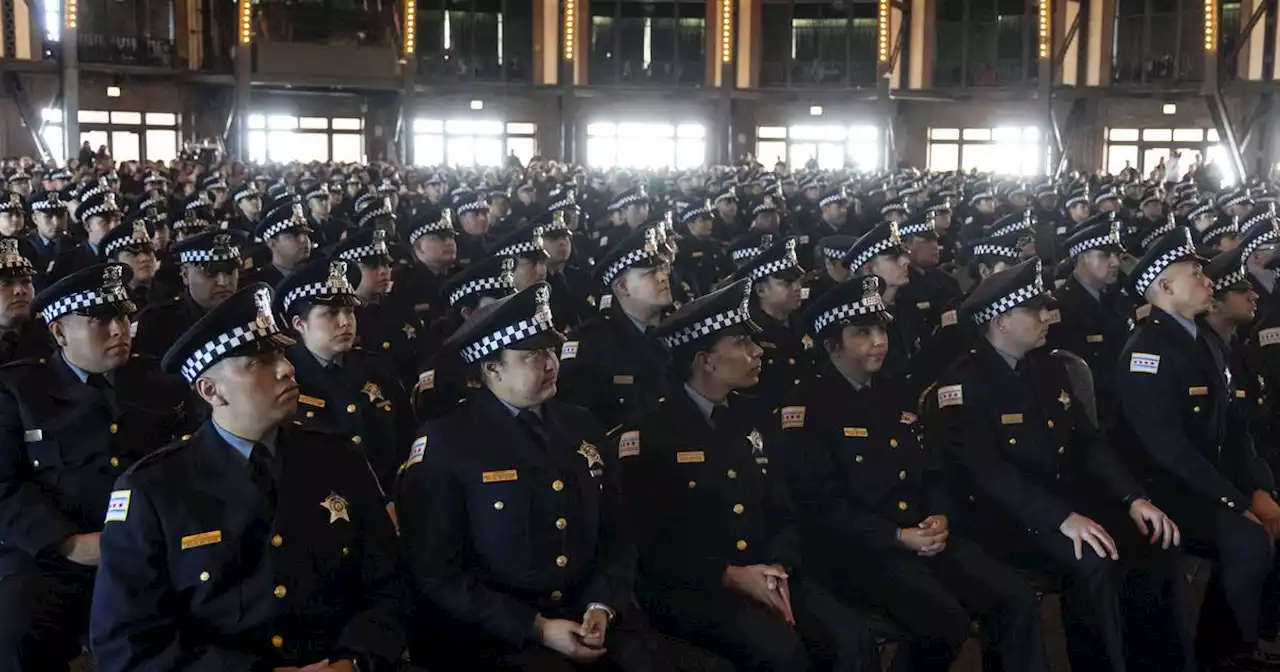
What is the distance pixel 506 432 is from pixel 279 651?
3.34 feet

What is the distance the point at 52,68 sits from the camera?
26750 mm

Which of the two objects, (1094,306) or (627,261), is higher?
(627,261)

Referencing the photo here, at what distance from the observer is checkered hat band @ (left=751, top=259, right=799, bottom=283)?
22.0 feet

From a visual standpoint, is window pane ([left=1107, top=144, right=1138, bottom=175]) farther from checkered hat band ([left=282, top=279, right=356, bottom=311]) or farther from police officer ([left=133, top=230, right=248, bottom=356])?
checkered hat band ([left=282, top=279, right=356, bottom=311])

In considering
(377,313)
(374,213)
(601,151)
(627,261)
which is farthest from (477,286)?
(601,151)

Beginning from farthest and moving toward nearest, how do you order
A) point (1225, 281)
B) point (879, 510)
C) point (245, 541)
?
point (1225, 281), point (879, 510), point (245, 541)

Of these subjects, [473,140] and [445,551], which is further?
[473,140]

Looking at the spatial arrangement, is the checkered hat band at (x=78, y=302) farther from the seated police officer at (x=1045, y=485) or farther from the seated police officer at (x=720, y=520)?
the seated police officer at (x=1045, y=485)

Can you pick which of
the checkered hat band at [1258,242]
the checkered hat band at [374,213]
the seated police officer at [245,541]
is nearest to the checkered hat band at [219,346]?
the seated police officer at [245,541]

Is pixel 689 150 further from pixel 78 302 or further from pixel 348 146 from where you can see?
pixel 78 302

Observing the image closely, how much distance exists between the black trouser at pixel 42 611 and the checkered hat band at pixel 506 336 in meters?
1.68

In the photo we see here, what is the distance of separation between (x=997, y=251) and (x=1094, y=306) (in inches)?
40.8

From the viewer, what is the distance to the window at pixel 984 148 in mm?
32969

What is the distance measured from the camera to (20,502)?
429 cm
